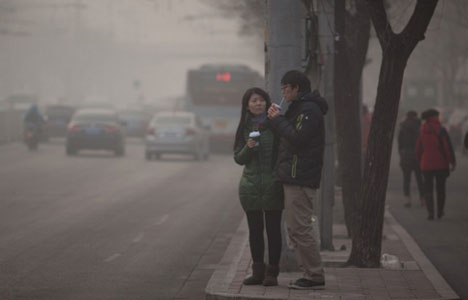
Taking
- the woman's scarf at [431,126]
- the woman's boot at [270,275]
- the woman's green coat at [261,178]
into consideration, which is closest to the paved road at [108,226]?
the woman's boot at [270,275]

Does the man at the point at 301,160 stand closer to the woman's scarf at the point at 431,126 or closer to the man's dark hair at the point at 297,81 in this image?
the man's dark hair at the point at 297,81

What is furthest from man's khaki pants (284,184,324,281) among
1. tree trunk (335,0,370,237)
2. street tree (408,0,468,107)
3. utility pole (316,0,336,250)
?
street tree (408,0,468,107)

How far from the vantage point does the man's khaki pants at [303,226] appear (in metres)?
9.86

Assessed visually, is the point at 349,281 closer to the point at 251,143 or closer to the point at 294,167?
the point at 294,167

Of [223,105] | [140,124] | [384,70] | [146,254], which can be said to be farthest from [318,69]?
[140,124]

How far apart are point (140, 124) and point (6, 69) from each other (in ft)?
221

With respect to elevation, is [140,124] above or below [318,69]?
below

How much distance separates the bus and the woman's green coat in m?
32.3

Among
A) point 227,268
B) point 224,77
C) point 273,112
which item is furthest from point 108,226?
point 224,77

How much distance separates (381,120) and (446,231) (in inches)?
227

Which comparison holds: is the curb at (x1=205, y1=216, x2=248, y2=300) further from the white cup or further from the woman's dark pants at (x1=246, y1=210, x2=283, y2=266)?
the white cup

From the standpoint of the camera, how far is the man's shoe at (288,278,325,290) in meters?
10.1

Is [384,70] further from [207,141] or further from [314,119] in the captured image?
[207,141]

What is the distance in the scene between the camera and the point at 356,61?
16516 mm
